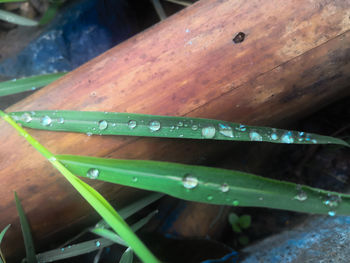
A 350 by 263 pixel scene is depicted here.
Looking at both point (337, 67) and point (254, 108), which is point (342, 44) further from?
point (254, 108)

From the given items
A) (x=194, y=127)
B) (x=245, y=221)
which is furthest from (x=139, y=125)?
(x=245, y=221)

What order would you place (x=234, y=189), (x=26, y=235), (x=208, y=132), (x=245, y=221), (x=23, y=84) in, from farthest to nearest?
1. (x=245, y=221)
2. (x=23, y=84)
3. (x=26, y=235)
4. (x=208, y=132)
5. (x=234, y=189)

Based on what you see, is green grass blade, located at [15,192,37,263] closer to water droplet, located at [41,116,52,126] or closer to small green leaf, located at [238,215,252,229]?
water droplet, located at [41,116,52,126]

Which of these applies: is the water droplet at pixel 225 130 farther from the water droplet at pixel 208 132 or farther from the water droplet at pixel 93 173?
the water droplet at pixel 93 173

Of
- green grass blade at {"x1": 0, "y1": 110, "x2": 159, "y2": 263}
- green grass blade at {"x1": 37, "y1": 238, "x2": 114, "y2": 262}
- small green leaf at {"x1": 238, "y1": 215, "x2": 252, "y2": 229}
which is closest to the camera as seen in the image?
green grass blade at {"x1": 0, "y1": 110, "x2": 159, "y2": 263}

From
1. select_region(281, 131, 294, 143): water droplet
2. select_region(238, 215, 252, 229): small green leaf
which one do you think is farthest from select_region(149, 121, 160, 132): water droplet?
select_region(238, 215, 252, 229): small green leaf

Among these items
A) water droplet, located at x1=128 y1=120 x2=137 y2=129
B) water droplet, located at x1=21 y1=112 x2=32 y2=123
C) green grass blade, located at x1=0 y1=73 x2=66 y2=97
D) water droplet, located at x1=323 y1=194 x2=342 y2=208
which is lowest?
water droplet, located at x1=323 y1=194 x2=342 y2=208

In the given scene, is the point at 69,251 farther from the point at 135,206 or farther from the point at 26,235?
the point at 135,206
